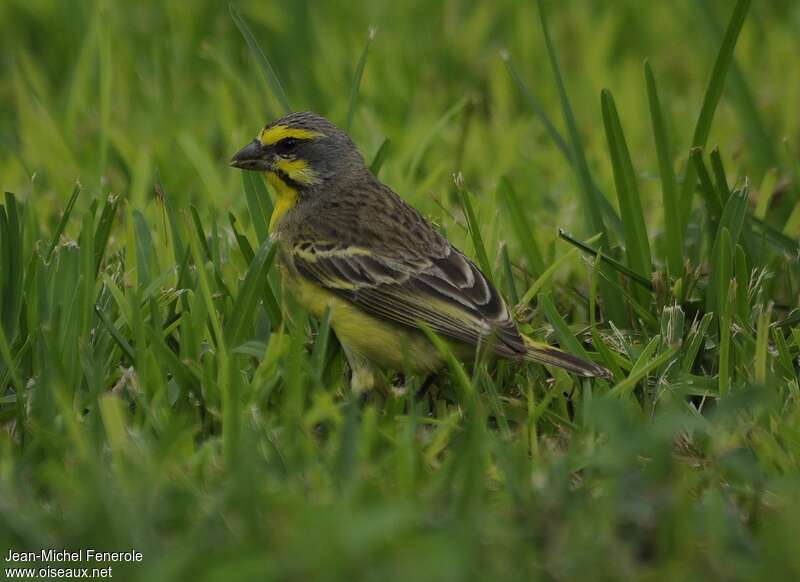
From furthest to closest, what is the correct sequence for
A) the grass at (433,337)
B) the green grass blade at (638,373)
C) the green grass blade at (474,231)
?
the green grass blade at (474,231) < the green grass blade at (638,373) < the grass at (433,337)

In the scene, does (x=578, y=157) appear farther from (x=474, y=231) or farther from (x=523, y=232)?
(x=474, y=231)

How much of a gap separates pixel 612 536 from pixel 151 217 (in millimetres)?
2837

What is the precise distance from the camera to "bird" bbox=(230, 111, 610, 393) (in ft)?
12.9

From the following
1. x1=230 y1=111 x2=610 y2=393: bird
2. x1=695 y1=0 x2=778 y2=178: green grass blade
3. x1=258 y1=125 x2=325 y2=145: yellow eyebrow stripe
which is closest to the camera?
x1=230 y1=111 x2=610 y2=393: bird

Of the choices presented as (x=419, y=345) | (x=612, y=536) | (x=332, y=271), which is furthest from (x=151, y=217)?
(x=612, y=536)


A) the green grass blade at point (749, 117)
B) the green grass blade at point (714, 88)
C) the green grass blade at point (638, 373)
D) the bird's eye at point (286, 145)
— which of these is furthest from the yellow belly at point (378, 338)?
the green grass blade at point (749, 117)

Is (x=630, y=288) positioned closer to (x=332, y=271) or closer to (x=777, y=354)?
(x=777, y=354)

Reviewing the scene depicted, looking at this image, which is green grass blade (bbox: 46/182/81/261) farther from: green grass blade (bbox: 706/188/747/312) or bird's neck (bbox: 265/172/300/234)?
green grass blade (bbox: 706/188/747/312)

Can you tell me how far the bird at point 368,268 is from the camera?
12.9ft

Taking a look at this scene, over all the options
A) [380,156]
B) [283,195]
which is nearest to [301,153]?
[283,195]

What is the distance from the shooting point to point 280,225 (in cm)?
461

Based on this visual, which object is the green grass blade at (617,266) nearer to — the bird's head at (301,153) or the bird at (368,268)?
the bird at (368,268)

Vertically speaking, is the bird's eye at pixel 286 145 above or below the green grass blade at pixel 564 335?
above

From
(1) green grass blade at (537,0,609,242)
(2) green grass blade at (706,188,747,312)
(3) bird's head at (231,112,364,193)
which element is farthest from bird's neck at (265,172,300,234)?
(2) green grass blade at (706,188,747,312)
